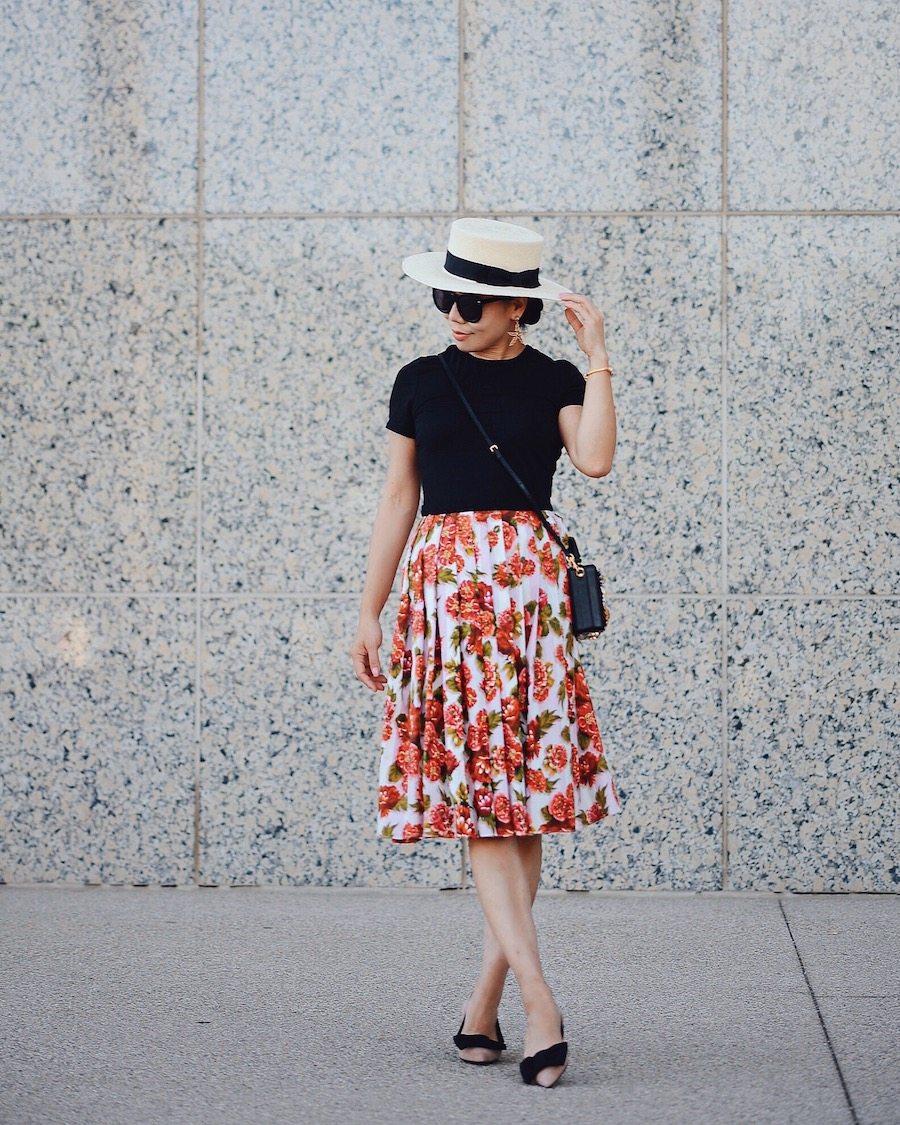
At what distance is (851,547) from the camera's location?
5.41 metres

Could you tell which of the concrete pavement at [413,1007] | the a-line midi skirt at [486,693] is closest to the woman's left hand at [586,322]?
the a-line midi skirt at [486,693]

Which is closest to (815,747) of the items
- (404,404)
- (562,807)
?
(562,807)

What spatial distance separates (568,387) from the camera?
3.47 m

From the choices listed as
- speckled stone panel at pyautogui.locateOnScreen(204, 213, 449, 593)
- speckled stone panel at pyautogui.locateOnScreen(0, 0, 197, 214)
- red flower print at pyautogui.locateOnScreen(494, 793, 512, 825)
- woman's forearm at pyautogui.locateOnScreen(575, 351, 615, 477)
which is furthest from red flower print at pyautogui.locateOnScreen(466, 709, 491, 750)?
speckled stone panel at pyautogui.locateOnScreen(0, 0, 197, 214)

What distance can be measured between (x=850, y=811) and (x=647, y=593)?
1054mm

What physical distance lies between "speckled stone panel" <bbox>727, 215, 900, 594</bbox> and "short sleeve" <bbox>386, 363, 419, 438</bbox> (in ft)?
7.19

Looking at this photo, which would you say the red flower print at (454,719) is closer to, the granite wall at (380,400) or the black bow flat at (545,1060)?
the black bow flat at (545,1060)

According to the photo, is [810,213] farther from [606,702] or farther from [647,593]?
[606,702]

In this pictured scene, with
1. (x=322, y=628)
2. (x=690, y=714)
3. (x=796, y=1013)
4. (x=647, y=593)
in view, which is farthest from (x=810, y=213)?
(x=796, y=1013)

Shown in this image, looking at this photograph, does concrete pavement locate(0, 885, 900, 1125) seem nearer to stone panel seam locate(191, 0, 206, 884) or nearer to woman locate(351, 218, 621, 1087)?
woman locate(351, 218, 621, 1087)

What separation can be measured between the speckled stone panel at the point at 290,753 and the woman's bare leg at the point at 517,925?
2161mm

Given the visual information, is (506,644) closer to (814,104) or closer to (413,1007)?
(413,1007)

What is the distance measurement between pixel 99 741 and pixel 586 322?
299 cm

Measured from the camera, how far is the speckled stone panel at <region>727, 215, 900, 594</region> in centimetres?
540
